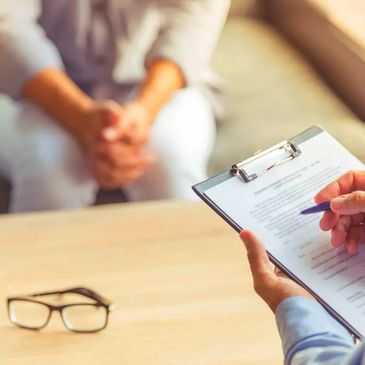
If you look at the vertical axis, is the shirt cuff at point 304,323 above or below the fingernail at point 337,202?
below

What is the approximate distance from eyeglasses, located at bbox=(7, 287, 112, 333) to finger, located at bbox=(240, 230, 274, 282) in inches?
9.7

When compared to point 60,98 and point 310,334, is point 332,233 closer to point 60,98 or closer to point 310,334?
point 310,334

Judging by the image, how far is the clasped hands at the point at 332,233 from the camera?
29.6 inches

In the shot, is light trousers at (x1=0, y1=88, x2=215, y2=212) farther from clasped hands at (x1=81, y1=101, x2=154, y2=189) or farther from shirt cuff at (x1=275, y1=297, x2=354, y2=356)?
shirt cuff at (x1=275, y1=297, x2=354, y2=356)

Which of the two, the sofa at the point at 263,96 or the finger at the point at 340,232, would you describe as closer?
the finger at the point at 340,232

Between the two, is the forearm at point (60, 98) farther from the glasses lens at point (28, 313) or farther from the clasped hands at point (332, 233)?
the clasped hands at point (332, 233)

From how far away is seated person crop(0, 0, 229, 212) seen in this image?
1.31 metres

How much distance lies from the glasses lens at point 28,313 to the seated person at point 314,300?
29 cm

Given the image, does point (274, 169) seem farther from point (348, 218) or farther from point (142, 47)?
point (142, 47)

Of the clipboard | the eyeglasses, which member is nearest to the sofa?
the eyeglasses

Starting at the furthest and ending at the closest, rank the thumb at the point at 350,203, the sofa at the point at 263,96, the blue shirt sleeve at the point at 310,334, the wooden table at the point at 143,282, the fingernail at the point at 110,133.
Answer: the sofa at the point at 263,96 < the fingernail at the point at 110,133 < the wooden table at the point at 143,282 < the thumb at the point at 350,203 < the blue shirt sleeve at the point at 310,334

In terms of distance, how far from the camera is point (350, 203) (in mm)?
781

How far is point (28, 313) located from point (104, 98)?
57 centimetres

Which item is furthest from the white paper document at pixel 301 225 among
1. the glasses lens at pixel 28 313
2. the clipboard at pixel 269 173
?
the glasses lens at pixel 28 313
